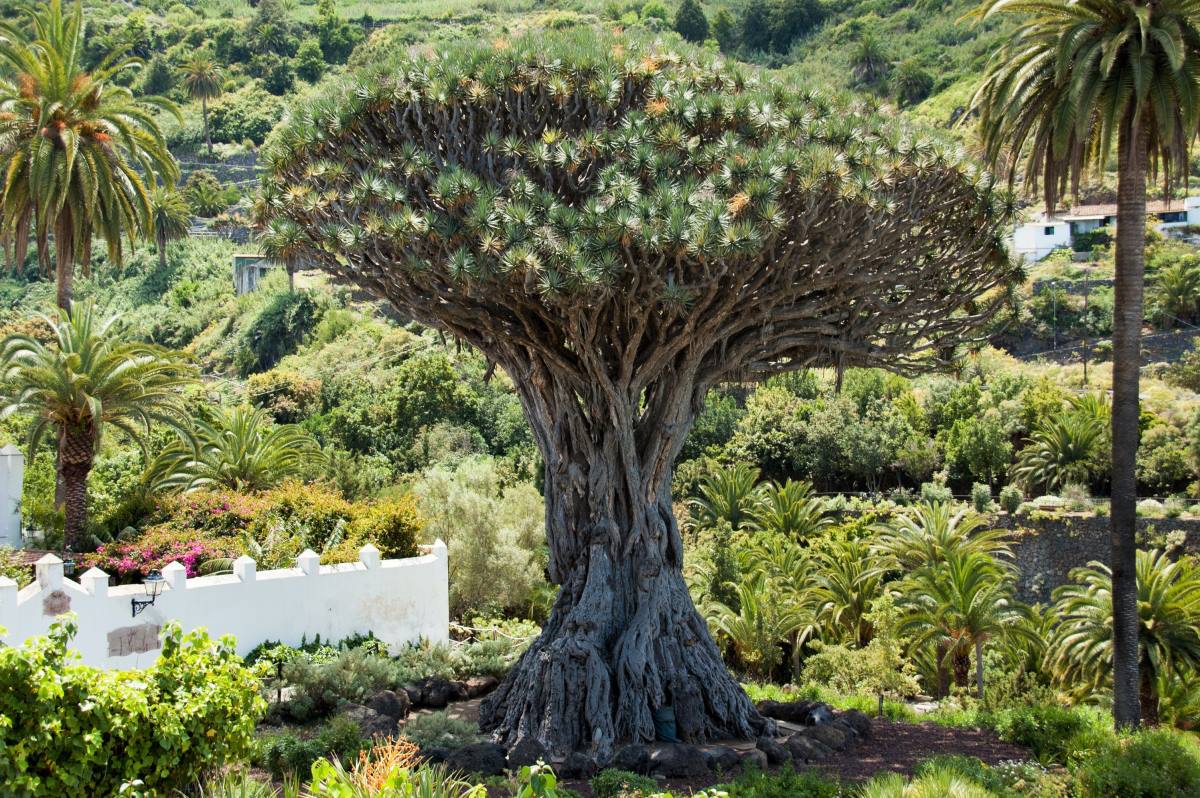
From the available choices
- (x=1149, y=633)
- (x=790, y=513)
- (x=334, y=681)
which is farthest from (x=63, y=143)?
(x=1149, y=633)

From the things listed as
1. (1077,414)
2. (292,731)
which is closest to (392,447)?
(1077,414)

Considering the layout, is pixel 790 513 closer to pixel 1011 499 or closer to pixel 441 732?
pixel 1011 499

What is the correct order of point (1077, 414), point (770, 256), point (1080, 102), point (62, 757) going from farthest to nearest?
point (1077, 414) < point (1080, 102) < point (770, 256) < point (62, 757)

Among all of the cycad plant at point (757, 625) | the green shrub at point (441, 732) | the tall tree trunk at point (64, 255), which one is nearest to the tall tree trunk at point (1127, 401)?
the green shrub at point (441, 732)

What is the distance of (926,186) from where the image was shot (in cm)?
1415

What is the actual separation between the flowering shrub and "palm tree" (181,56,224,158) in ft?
228

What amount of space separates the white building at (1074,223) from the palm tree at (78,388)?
49717 millimetres

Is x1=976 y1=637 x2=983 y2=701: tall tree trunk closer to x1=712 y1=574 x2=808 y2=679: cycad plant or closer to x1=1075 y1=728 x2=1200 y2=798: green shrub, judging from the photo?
x1=712 y1=574 x2=808 y2=679: cycad plant

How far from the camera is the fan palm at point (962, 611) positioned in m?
22.1

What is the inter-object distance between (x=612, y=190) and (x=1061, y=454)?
89.1 feet

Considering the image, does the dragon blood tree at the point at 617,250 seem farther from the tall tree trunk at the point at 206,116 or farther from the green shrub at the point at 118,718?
the tall tree trunk at the point at 206,116

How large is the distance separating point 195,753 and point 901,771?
23.9ft

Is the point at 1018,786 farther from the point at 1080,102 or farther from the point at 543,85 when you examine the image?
the point at 543,85

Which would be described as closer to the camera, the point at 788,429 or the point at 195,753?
the point at 195,753
